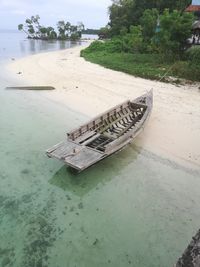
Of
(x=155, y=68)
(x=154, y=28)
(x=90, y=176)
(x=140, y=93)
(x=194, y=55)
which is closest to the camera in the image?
(x=90, y=176)

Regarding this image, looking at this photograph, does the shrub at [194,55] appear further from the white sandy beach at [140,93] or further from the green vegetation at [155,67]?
the white sandy beach at [140,93]

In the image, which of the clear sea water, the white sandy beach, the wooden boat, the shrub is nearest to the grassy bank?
the shrub

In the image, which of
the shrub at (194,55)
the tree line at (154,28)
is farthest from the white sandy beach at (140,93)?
the tree line at (154,28)

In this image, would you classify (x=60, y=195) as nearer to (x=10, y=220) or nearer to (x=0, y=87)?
(x=10, y=220)

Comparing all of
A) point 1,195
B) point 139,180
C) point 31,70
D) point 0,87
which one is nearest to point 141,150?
point 139,180

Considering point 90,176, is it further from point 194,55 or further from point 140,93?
point 194,55

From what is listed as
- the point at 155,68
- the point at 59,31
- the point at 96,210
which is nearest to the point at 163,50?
the point at 155,68
